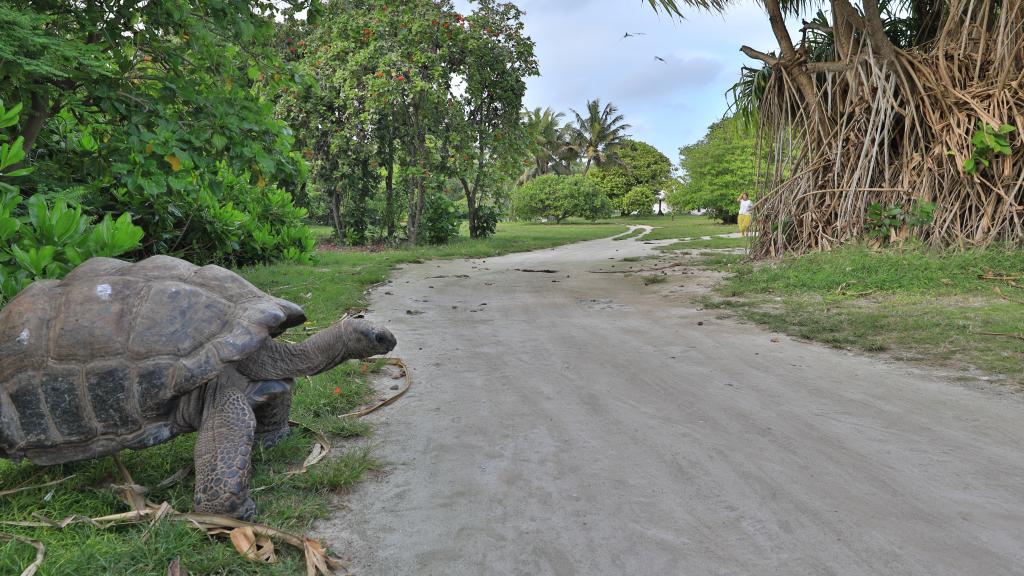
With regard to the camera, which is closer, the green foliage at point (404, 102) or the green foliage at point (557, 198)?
the green foliage at point (404, 102)

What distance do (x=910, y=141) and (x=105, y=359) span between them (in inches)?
463

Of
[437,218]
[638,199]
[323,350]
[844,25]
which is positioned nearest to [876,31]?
[844,25]

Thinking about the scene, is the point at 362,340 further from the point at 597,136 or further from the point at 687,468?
the point at 597,136

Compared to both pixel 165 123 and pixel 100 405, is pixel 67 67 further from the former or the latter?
pixel 100 405

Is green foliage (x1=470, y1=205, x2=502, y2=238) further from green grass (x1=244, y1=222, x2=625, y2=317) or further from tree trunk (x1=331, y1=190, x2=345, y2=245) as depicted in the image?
green grass (x1=244, y1=222, x2=625, y2=317)

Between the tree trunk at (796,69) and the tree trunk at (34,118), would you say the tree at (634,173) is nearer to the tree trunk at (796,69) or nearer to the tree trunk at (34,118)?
the tree trunk at (796,69)

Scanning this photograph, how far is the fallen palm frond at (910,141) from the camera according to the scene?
9.24m

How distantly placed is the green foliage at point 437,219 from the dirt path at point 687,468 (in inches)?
560

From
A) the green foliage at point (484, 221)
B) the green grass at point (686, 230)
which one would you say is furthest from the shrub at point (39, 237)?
the green grass at point (686, 230)

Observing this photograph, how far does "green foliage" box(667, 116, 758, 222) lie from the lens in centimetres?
4119

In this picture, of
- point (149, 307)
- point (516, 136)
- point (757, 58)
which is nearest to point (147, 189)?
point (149, 307)

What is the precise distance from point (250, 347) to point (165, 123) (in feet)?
13.0

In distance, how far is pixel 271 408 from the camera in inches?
129

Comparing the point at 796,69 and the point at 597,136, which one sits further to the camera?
the point at 597,136
